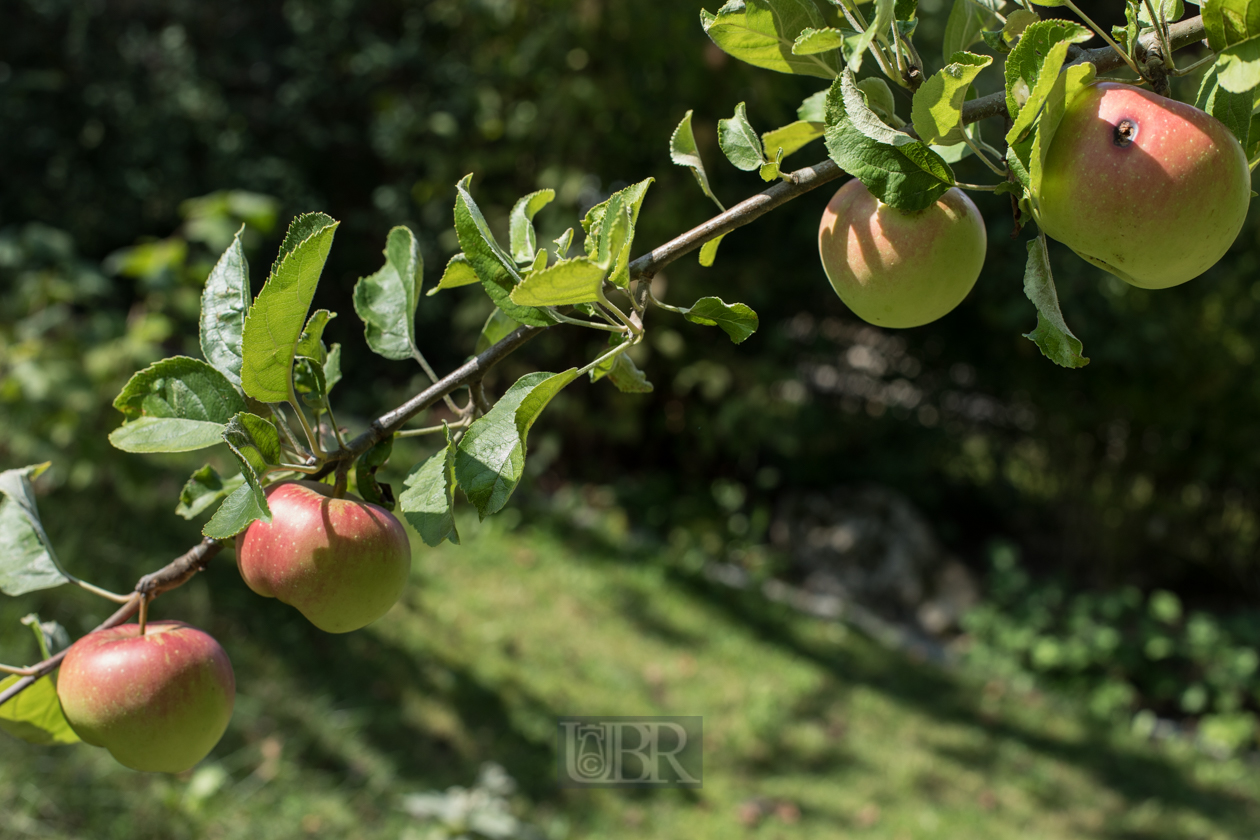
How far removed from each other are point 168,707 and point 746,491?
409 centimetres

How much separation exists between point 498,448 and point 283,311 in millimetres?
120

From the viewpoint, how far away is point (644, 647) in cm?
305

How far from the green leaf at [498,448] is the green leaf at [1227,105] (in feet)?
1.10

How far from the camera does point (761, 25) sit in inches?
20.1

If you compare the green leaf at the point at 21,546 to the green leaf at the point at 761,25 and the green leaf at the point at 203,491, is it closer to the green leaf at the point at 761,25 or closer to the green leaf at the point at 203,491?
the green leaf at the point at 203,491

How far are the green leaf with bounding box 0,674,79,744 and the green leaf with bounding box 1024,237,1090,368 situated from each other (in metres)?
0.56

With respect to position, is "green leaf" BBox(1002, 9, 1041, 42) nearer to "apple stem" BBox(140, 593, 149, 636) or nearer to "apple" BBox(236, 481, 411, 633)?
"apple" BBox(236, 481, 411, 633)

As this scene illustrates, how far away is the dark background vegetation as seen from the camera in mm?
3406

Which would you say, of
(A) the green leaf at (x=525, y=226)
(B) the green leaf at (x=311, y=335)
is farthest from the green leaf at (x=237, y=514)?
(A) the green leaf at (x=525, y=226)

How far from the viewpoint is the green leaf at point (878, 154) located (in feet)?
1.42

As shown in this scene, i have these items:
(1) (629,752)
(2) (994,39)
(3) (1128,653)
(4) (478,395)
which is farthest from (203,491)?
(3) (1128,653)

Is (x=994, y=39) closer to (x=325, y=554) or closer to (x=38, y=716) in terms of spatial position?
(x=325, y=554)

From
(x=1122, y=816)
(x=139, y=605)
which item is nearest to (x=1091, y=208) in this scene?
(x=139, y=605)

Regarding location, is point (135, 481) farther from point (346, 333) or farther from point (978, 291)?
point (978, 291)
